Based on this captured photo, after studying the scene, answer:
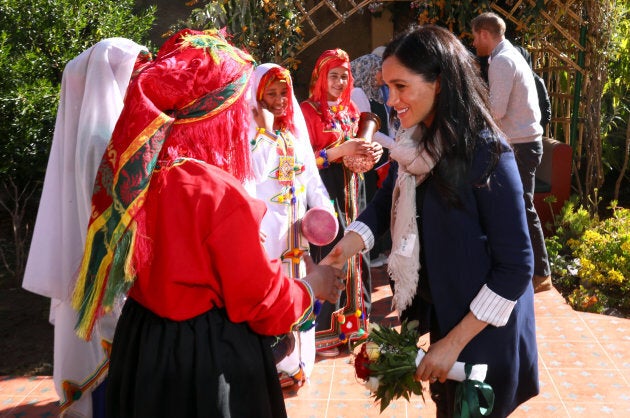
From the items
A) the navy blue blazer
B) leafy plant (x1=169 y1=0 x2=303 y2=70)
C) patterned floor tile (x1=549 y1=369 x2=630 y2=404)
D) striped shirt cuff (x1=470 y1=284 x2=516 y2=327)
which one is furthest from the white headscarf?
leafy plant (x1=169 y1=0 x2=303 y2=70)

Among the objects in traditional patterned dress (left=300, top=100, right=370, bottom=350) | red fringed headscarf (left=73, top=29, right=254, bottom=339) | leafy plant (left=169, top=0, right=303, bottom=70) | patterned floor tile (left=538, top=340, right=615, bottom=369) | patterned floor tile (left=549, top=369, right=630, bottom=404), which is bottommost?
patterned floor tile (left=538, top=340, right=615, bottom=369)

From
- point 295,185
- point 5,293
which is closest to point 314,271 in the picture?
point 295,185

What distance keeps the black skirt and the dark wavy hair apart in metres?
0.84

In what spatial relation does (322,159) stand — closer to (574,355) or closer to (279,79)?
(279,79)

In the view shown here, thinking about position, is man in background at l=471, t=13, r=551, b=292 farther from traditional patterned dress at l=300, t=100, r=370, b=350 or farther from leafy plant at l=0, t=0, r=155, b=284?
leafy plant at l=0, t=0, r=155, b=284

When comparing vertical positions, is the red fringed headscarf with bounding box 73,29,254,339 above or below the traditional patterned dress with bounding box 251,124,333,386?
above

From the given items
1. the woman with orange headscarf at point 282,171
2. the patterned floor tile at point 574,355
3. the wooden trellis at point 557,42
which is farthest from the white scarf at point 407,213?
the wooden trellis at point 557,42

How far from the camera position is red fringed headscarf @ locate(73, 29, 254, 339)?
2.00 metres

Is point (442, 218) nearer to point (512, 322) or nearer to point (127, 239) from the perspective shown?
point (512, 322)

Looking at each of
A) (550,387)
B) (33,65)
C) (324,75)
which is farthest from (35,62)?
(550,387)

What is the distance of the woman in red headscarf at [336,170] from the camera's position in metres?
4.64

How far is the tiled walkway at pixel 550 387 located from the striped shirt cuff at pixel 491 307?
1.81 meters

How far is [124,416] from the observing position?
221 centimetres

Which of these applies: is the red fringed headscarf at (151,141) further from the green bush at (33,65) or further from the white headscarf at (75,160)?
the green bush at (33,65)
